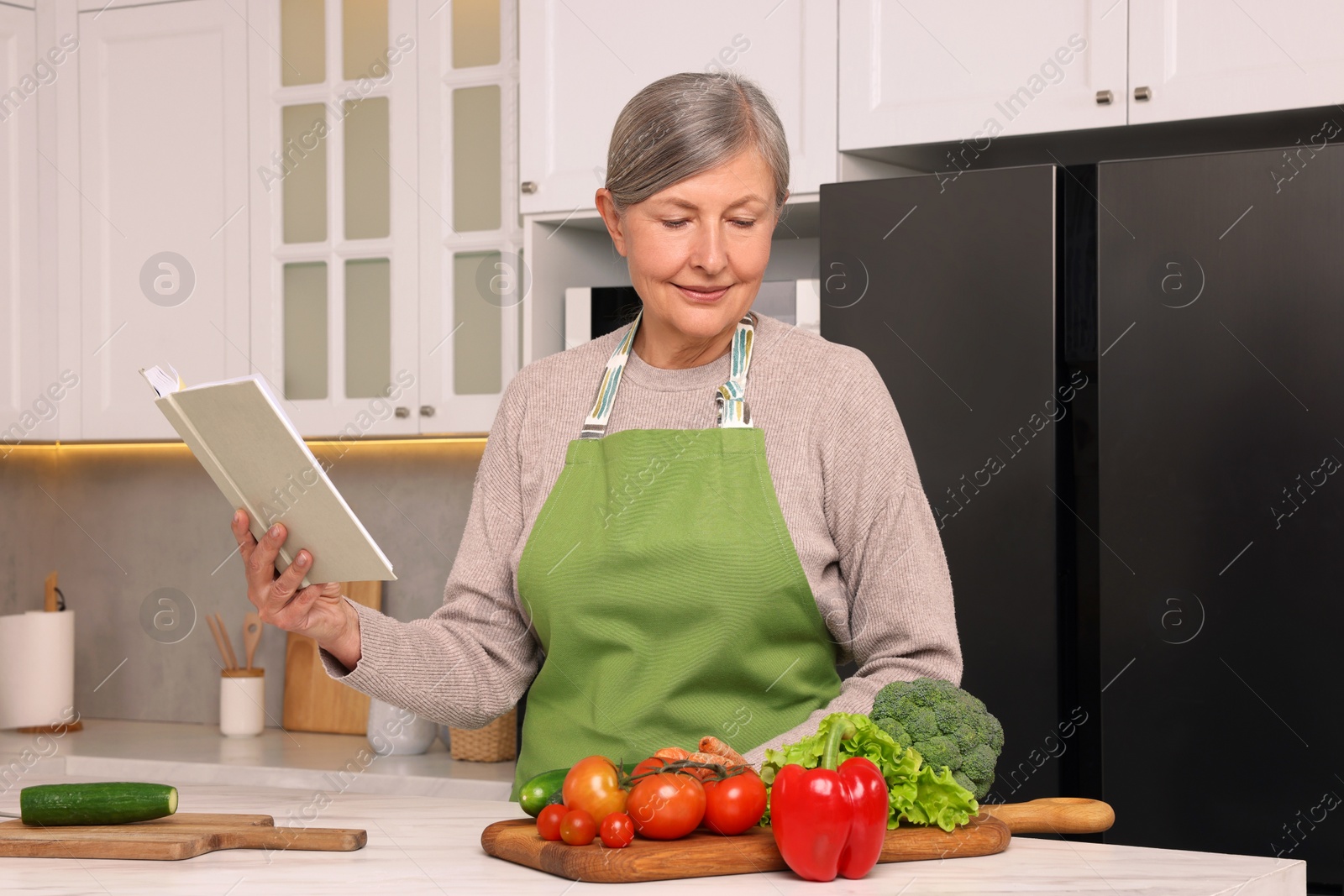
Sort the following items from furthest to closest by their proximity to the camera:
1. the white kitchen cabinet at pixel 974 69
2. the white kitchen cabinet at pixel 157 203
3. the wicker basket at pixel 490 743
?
the white kitchen cabinet at pixel 157 203 → the wicker basket at pixel 490 743 → the white kitchen cabinet at pixel 974 69

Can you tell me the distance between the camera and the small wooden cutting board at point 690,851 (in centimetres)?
101

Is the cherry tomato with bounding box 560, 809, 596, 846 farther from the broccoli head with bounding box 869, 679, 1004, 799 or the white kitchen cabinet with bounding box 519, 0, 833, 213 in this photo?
the white kitchen cabinet with bounding box 519, 0, 833, 213

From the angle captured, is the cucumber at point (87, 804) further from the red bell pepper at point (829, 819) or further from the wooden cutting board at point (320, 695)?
the wooden cutting board at point (320, 695)

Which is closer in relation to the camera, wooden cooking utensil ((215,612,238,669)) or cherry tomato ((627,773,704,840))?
cherry tomato ((627,773,704,840))

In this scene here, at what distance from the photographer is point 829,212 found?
2234 millimetres

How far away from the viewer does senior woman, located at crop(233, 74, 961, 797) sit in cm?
131

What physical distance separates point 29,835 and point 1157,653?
1.45 meters

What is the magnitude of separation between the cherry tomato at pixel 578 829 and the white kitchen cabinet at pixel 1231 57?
1.57 meters

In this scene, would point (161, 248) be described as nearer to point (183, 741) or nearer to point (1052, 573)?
point (183, 741)

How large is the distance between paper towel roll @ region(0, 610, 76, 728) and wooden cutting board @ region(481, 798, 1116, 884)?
92.2 inches

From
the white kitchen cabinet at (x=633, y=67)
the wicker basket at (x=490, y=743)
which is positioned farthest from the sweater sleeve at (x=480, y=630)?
the wicker basket at (x=490, y=743)

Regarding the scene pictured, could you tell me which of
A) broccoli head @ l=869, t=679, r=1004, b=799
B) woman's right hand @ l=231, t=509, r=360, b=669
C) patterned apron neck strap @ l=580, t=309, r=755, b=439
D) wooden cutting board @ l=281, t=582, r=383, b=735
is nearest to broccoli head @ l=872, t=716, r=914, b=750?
broccoli head @ l=869, t=679, r=1004, b=799

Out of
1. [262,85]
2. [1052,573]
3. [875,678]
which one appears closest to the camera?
[875,678]

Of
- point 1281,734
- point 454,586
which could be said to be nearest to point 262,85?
point 454,586
